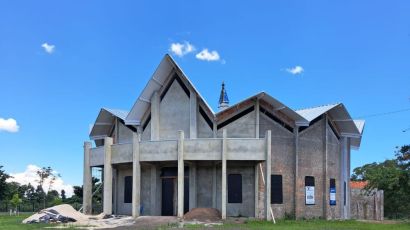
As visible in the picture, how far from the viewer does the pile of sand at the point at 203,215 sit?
26.0 m

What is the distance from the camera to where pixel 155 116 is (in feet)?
101

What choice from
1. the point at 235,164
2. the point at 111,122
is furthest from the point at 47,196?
the point at 235,164

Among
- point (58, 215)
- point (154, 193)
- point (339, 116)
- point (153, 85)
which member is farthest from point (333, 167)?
point (58, 215)

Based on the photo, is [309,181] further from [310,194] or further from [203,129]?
[203,129]

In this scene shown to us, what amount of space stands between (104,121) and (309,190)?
45.4ft

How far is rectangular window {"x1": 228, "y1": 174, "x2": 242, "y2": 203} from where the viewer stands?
28.8 meters

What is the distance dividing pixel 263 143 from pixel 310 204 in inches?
245

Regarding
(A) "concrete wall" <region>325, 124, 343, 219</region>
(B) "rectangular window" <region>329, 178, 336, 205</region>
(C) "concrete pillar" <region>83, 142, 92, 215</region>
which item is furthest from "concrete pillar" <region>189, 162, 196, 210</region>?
(B) "rectangular window" <region>329, 178, 336, 205</region>

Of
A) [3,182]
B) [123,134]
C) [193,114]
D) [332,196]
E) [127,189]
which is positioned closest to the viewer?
[193,114]

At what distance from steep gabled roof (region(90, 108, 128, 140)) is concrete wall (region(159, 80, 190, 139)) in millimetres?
3515

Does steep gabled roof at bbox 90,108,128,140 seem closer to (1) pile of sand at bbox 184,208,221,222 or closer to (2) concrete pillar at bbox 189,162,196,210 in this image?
(2) concrete pillar at bbox 189,162,196,210

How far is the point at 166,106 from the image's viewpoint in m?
30.8

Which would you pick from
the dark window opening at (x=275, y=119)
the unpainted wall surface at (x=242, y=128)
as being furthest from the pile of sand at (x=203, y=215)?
the dark window opening at (x=275, y=119)

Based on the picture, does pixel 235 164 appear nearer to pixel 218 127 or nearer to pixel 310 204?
pixel 218 127
